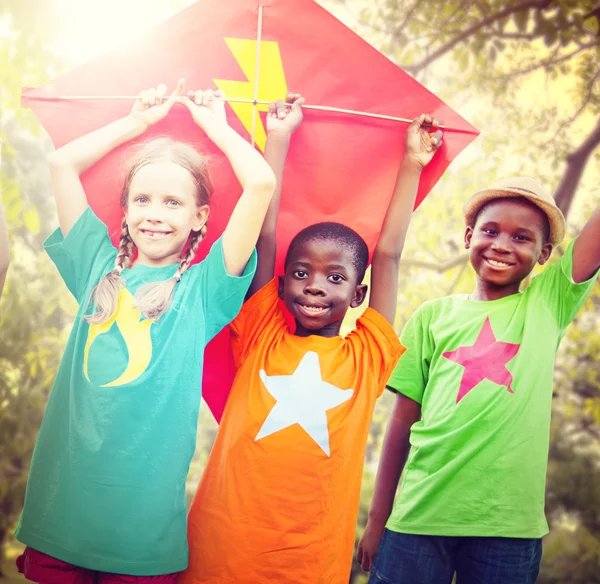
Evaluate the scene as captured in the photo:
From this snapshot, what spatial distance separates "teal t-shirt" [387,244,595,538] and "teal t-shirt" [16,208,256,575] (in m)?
0.75

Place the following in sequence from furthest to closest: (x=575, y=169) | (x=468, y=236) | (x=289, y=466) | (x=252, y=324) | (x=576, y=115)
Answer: (x=576, y=115) < (x=575, y=169) < (x=468, y=236) < (x=252, y=324) < (x=289, y=466)

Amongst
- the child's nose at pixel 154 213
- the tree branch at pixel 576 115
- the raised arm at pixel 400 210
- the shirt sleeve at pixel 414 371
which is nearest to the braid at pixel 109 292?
the child's nose at pixel 154 213

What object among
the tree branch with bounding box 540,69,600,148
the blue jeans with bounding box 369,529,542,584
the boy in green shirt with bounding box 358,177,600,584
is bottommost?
the blue jeans with bounding box 369,529,542,584

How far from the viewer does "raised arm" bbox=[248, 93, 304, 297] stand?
2139 millimetres

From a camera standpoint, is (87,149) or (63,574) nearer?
(63,574)

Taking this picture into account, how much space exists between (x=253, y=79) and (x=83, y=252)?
823 mm

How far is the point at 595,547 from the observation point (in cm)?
382

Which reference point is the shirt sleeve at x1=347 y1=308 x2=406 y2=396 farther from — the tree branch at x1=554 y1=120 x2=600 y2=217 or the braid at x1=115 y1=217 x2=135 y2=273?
the tree branch at x1=554 y1=120 x2=600 y2=217

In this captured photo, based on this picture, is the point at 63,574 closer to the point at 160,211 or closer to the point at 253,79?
the point at 160,211

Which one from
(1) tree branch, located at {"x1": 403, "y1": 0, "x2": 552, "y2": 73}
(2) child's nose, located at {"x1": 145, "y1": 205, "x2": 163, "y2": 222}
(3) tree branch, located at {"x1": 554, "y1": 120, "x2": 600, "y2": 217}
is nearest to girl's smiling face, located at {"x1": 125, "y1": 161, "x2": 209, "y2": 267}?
(2) child's nose, located at {"x1": 145, "y1": 205, "x2": 163, "y2": 222}

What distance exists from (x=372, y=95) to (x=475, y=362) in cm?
98

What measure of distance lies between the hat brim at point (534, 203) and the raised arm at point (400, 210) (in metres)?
0.25

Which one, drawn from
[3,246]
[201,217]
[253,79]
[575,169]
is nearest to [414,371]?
[201,217]

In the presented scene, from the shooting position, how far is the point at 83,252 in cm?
203
